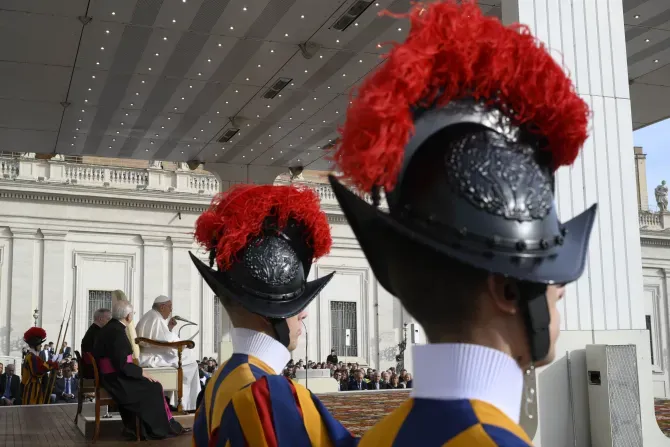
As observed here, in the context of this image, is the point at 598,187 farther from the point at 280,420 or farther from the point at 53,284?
the point at 53,284

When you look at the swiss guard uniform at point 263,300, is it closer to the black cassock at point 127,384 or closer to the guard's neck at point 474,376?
A: the guard's neck at point 474,376

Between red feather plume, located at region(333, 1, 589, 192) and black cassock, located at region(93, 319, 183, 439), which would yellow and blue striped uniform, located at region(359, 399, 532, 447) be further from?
black cassock, located at region(93, 319, 183, 439)

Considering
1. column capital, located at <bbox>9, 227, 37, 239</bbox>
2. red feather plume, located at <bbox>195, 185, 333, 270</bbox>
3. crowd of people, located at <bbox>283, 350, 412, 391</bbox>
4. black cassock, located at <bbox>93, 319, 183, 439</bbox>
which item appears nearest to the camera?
red feather plume, located at <bbox>195, 185, 333, 270</bbox>

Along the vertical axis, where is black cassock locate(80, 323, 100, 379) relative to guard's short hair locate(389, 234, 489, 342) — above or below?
below

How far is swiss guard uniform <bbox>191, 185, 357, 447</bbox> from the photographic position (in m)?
2.04

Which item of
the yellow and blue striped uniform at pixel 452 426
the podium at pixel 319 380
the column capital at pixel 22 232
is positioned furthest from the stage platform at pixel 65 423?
the column capital at pixel 22 232

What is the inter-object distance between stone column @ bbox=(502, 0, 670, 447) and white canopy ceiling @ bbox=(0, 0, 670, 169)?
3.85 m

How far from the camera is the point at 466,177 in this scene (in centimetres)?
115

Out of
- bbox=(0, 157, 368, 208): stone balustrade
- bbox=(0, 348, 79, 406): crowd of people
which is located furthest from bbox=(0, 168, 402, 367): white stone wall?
bbox=(0, 348, 79, 406): crowd of people

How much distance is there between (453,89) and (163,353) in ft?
29.0

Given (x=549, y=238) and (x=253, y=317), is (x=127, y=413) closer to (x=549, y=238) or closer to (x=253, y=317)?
(x=253, y=317)

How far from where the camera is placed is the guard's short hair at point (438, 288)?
1.14 metres

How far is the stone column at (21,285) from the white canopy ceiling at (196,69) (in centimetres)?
687

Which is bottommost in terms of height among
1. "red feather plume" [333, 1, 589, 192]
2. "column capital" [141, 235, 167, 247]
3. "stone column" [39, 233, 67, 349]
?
"red feather plume" [333, 1, 589, 192]
